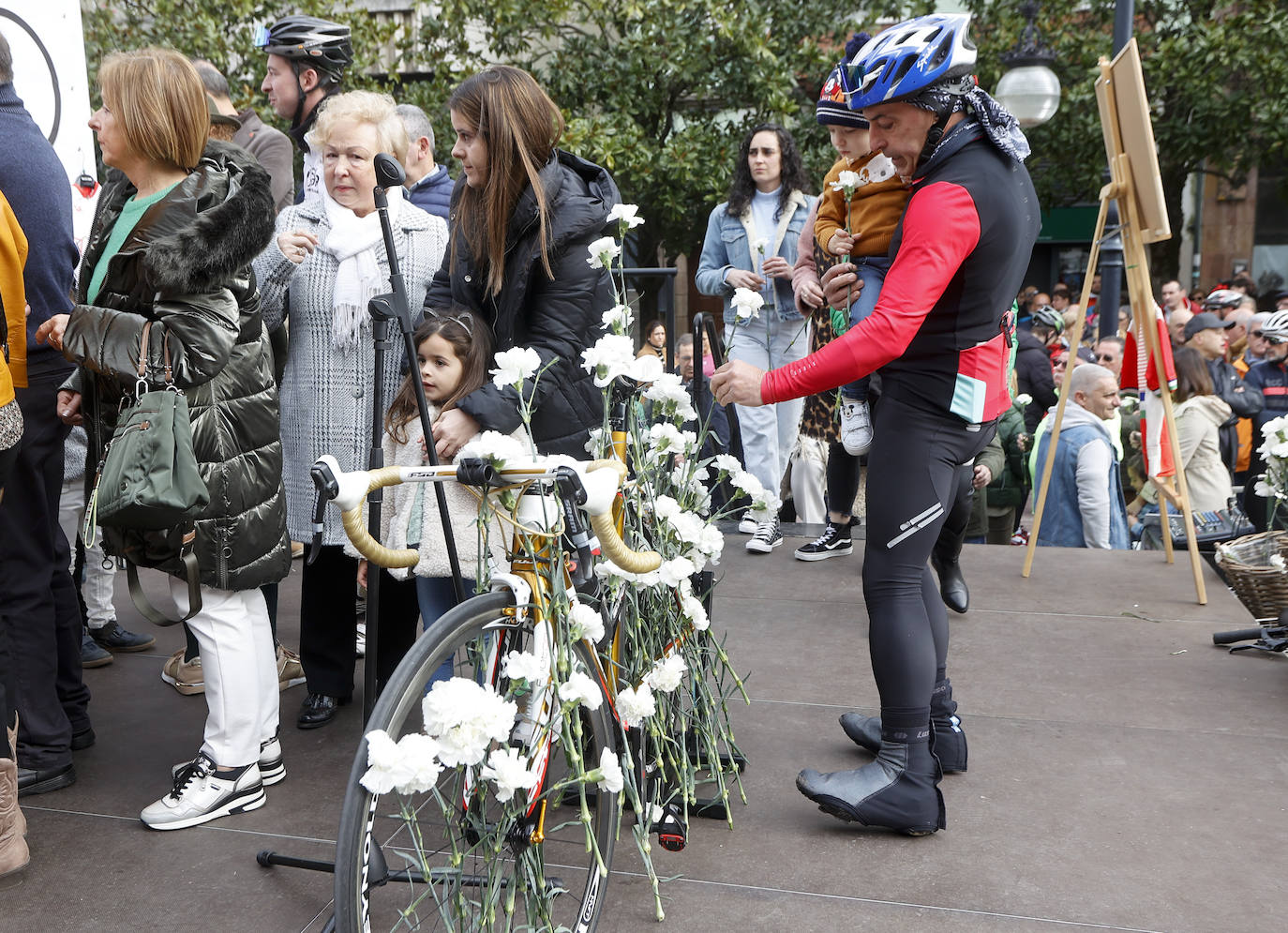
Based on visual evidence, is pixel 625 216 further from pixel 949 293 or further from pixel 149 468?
pixel 149 468

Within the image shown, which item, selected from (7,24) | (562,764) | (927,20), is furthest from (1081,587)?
(7,24)

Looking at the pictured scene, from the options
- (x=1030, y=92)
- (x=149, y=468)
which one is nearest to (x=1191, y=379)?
(x=1030, y=92)

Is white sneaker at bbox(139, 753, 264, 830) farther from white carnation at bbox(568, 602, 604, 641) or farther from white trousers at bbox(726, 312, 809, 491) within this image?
white trousers at bbox(726, 312, 809, 491)

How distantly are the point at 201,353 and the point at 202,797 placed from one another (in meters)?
1.19

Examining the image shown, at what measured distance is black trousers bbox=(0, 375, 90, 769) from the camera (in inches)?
133

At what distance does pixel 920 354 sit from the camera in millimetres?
3008

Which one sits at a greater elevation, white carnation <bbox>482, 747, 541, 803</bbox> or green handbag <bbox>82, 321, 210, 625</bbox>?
green handbag <bbox>82, 321, 210, 625</bbox>

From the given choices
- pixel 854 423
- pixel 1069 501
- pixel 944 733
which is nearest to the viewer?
pixel 944 733

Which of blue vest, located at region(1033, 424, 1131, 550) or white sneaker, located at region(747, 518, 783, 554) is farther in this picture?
blue vest, located at region(1033, 424, 1131, 550)

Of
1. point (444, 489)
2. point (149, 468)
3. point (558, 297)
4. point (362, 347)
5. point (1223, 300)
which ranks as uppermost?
point (558, 297)

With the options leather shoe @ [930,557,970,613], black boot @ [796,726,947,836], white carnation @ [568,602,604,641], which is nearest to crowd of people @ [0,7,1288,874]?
black boot @ [796,726,947,836]

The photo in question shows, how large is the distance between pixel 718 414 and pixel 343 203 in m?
3.31

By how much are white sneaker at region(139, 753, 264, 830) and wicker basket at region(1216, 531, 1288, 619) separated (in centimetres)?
369

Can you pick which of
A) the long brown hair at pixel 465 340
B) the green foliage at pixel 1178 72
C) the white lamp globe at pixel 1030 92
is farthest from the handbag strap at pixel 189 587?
the green foliage at pixel 1178 72
